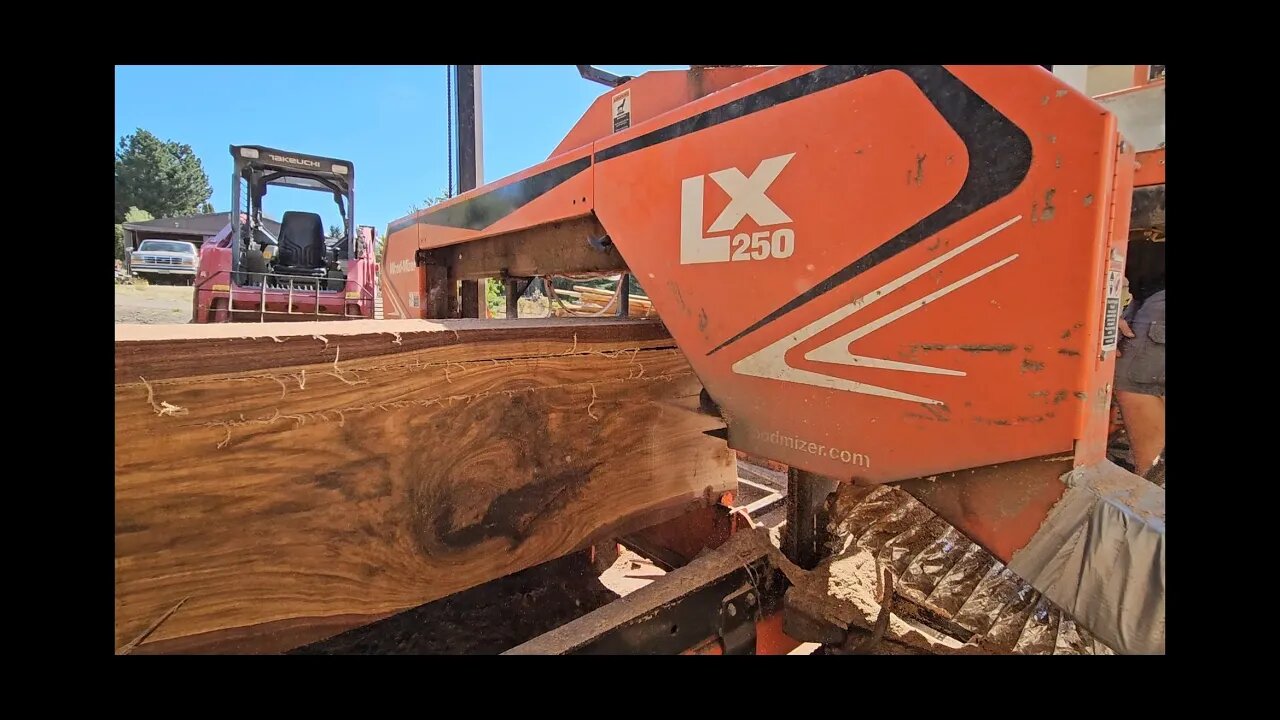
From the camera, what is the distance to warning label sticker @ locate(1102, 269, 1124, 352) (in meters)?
0.99

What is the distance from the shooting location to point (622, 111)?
1810mm

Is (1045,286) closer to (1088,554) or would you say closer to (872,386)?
(872,386)

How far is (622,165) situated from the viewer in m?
1.61

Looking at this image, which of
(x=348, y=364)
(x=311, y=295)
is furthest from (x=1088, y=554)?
(x=311, y=295)

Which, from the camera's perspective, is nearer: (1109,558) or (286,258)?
(1109,558)

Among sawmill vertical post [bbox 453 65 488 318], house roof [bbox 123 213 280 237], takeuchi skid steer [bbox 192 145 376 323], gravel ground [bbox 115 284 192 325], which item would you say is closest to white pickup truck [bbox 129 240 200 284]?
gravel ground [bbox 115 284 192 325]

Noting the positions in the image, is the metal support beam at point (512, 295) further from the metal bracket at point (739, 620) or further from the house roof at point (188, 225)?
the house roof at point (188, 225)

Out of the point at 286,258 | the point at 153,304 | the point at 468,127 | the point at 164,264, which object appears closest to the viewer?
the point at 468,127

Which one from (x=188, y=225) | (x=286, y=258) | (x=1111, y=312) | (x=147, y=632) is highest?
(x=188, y=225)

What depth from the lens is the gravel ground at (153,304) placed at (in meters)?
12.5

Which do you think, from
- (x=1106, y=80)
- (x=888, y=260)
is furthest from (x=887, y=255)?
(x=1106, y=80)

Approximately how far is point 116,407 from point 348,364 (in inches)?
14.4

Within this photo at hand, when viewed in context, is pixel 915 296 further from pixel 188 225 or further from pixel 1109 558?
pixel 188 225

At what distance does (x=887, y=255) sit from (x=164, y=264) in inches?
1000
